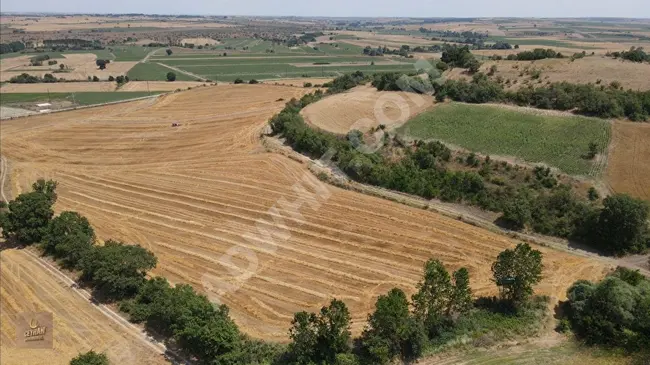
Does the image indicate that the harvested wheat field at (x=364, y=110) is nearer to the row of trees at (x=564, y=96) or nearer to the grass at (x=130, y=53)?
the row of trees at (x=564, y=96)

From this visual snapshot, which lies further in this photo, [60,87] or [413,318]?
[60,87]

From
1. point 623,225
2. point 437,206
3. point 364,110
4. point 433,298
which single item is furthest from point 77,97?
point 623,225

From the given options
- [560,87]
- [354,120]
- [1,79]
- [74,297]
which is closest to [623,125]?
[560,87]

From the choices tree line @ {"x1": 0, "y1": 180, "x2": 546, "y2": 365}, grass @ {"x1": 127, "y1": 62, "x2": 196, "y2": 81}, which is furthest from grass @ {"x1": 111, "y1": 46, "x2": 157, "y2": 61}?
tree line @ {"x1": 0, "y1": 180, "x2": 546, "y2": 365}

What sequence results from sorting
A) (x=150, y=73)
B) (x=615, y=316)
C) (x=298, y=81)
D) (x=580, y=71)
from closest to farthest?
(x=615, y=316)
(x=580, y=71)
(x=298, y=81)
(x=150, y=73)

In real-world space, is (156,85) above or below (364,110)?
below

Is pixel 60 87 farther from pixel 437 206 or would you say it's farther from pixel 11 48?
pixel 437 206

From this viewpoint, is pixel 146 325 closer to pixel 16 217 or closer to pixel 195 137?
pixel 16 217
